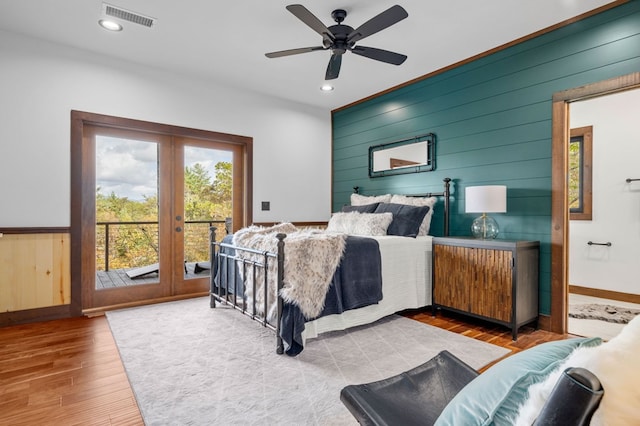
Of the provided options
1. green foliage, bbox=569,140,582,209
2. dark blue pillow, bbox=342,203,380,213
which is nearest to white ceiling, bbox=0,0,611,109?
dark blue pillow, bbox=342,203,380,213

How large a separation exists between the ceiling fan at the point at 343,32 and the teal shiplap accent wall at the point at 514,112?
126 centimetres

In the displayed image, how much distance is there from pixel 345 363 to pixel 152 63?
3.81 metres

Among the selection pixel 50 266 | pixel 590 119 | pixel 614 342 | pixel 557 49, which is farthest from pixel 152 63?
pixel 590 119

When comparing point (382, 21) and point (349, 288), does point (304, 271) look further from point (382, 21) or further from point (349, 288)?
point (382, 21)

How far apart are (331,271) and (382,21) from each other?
6.36 ft

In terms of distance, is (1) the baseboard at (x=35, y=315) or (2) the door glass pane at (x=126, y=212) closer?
(1) the baseboard at (x=35, y=315)

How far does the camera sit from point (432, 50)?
3541 mm

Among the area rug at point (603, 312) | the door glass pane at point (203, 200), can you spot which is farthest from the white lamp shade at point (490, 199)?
the door glass pane at point (203, 200)

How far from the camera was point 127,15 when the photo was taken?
2893 mm

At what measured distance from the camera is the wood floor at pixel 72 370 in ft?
5.88

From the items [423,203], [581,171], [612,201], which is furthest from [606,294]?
[423,203]

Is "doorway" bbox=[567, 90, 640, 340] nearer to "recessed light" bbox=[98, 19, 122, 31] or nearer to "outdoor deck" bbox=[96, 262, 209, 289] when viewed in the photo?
"outdoor deck" bbox=[96, 262, 209, 289]

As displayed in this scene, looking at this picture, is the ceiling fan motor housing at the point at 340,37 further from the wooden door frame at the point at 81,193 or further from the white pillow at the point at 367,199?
the wooden door frame at the point at 81,193

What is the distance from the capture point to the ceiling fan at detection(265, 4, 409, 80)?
2389 mm
